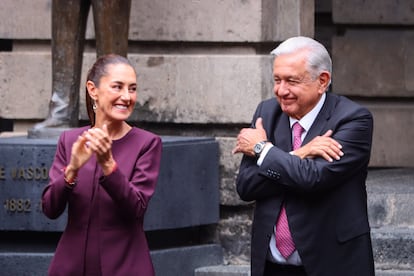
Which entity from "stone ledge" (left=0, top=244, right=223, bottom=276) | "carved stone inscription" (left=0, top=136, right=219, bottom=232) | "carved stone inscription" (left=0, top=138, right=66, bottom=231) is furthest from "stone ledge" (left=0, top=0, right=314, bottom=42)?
"stone ledge" (left=0, top=244, right=223, bottom=276)

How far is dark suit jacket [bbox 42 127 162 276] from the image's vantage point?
4.81 meters

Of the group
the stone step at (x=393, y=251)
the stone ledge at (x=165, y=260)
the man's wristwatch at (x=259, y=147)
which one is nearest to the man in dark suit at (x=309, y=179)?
the man's wristwatch at (x=259, y=147)

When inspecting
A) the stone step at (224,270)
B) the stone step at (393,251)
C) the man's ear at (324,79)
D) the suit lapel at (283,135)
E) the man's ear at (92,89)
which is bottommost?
the stone step at (224,270)

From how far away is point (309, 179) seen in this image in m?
4.75

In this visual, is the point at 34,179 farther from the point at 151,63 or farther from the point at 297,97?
the point at 297,97

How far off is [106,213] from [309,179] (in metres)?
0.74

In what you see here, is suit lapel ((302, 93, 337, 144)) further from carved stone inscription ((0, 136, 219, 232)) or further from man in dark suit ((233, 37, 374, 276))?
carved stone inscription ((0, 136, 219, 232))

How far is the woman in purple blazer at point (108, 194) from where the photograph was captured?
4805 mm

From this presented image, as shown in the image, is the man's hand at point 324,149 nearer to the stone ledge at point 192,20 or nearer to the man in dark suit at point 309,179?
the man in dark suit at point 309,179

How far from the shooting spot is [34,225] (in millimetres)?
6980

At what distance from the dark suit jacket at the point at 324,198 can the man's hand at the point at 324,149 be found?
2cm

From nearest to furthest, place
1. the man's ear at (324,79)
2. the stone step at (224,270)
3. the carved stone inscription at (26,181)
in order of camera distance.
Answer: the man's ear at (324,79)
the carved stone inscription at (26,181)
the stone step at (224,270)

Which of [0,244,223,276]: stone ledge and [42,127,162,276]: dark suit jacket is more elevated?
[42,127,162,276]: dark suit jacket

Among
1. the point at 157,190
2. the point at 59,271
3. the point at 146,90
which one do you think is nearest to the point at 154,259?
the point at 157,190
